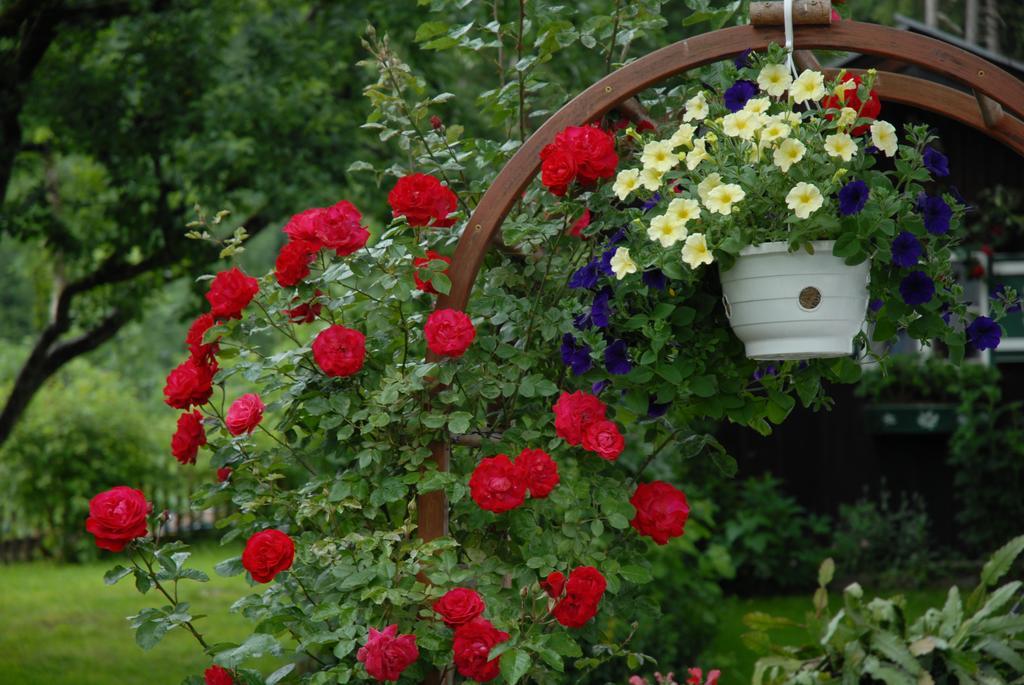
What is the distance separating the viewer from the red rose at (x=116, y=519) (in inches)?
92.0

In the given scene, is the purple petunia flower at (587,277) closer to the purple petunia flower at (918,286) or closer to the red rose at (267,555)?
the purple petunia flower at (918,286)

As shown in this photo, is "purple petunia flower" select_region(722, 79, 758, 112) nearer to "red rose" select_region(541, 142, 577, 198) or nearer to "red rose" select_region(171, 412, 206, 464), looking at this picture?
"red rose" select_region(541, 142, 577, 198)

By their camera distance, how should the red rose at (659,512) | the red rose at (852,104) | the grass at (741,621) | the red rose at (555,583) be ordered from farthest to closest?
the grass at (741,621), the red rose at (659,512), the red rose at (555,583), the red rose at (852,104)

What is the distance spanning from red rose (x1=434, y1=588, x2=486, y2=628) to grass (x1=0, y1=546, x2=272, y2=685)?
3.83 m

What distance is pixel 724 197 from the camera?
7.14ft

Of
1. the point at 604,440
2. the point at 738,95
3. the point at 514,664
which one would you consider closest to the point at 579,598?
the point at 514,664

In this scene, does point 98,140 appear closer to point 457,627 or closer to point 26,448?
point 457,627

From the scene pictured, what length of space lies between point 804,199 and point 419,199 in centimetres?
81

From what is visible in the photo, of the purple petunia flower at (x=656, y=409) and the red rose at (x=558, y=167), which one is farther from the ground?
the red rose at (x=558, y=167)

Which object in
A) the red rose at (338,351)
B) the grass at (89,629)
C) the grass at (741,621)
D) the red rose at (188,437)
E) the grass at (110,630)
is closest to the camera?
the red rose at (338,351)

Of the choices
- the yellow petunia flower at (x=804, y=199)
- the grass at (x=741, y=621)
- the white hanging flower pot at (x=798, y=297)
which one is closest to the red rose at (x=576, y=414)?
the white hanging flower pot at (x=798, y=297)

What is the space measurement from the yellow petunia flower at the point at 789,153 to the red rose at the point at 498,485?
769 mm

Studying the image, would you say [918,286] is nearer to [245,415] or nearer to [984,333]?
[984,333]

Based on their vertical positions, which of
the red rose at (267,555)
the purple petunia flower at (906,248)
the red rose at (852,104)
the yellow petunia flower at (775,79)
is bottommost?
the red rose at (267,555)
